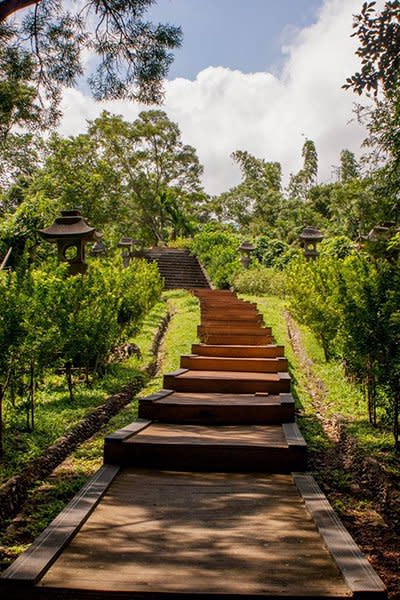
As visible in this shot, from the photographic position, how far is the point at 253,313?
14.6 meters

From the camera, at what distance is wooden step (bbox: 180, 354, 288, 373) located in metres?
8.84

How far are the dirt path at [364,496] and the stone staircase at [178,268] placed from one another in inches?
805

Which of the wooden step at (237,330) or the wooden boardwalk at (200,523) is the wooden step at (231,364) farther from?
the wooden step at (237,330)

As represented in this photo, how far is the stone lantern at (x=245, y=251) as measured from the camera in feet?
83.0

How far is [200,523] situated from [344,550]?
0.93 m

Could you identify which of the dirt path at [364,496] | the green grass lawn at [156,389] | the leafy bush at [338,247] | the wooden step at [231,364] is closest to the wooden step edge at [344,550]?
the dirt path at [364,496]

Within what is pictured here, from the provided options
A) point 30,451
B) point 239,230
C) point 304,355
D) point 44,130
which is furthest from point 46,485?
point 239,230

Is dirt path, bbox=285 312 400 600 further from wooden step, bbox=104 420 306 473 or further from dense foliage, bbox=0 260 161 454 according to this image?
dense foliage, bbox=0 260 161 454

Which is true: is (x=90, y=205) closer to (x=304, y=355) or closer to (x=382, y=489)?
(x=304, y=355)

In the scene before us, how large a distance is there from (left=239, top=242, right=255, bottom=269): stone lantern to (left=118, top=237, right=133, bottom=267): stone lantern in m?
5.17

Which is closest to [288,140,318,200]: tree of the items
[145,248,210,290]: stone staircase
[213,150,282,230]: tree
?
[213,150,282,230]: tree

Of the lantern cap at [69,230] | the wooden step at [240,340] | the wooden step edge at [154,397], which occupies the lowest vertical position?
the wooden step edge at [154,397]

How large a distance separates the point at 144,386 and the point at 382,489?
5.75 m

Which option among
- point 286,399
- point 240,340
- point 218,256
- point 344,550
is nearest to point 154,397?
point 286,399
